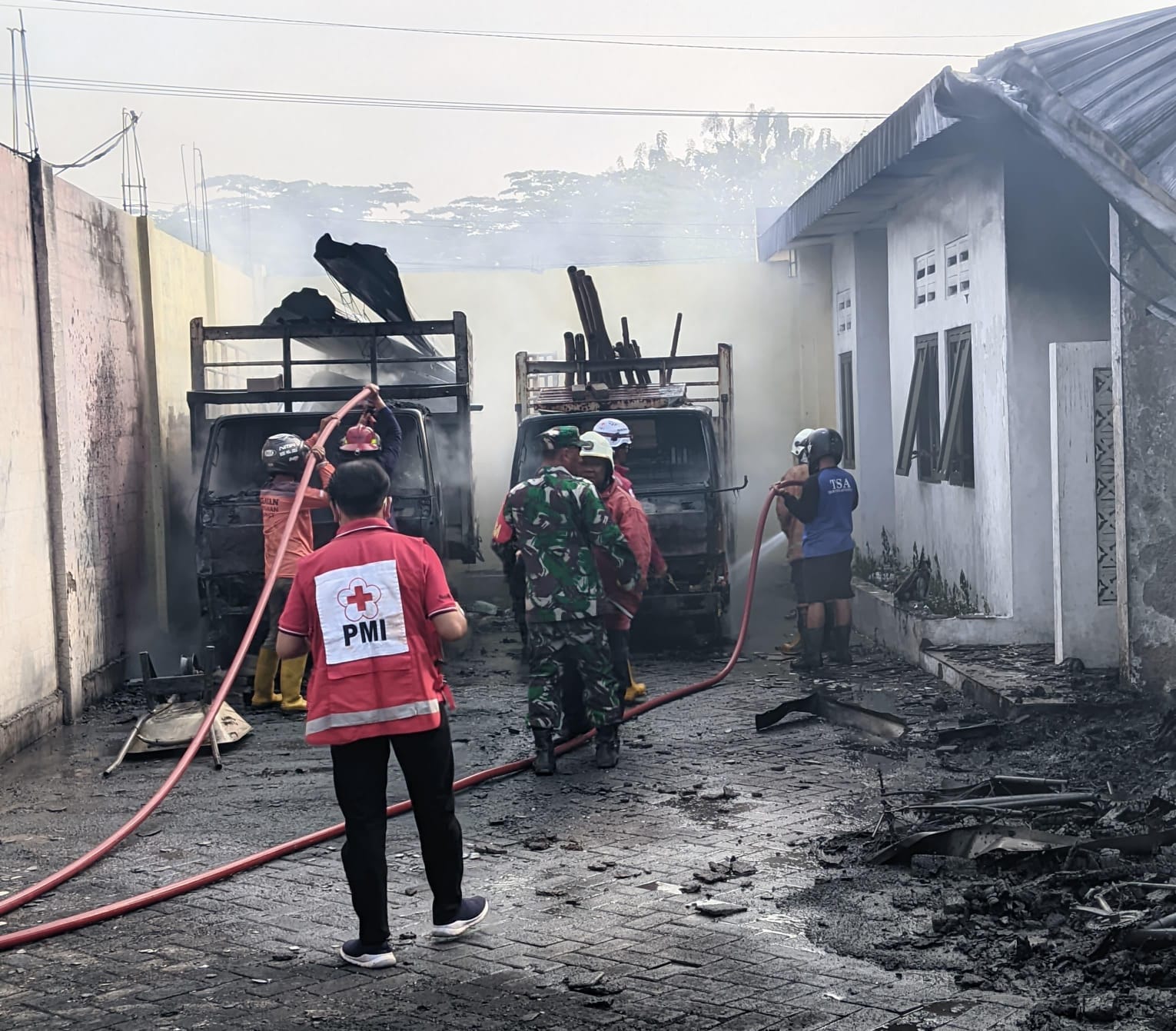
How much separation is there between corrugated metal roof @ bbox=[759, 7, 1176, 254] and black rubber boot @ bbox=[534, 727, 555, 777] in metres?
3.92

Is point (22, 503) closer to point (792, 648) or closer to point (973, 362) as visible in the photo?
point (792, 648)

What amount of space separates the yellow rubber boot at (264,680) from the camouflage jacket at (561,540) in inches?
114

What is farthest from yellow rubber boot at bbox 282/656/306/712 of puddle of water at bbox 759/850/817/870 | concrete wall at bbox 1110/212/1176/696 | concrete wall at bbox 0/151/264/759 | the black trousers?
concrete wall at bbox 1110/212/1176/696

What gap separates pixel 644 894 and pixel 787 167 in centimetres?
6096

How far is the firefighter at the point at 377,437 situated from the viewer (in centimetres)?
987

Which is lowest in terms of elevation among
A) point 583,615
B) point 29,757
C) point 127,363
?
point 29,757

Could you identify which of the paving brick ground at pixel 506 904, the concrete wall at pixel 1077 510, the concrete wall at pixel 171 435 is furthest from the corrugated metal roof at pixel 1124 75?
the concrete wall at pixel 171 435

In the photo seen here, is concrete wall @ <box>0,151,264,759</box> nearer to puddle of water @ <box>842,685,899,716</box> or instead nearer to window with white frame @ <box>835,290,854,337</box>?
puddle of water @ <box>842,685,899,716</box>

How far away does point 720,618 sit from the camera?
1245cm

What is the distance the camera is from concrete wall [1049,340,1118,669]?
28.4ft

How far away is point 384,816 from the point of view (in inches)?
193

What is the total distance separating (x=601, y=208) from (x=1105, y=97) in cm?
5358

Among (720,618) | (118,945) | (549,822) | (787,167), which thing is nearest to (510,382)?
(720,618)

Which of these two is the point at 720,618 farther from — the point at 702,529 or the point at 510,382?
the point at 510,382
